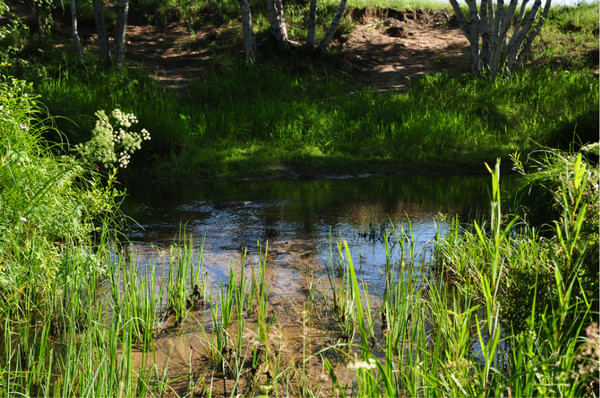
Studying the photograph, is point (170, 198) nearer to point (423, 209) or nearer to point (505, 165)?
point (423, 209)

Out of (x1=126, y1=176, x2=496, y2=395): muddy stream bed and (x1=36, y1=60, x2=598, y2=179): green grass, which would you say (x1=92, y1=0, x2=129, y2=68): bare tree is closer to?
(x1=36, y1=60, x2=598, y2=179): green grass

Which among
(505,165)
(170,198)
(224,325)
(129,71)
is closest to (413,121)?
(505,165)

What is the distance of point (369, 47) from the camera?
70.0ft

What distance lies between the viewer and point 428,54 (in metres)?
21.2

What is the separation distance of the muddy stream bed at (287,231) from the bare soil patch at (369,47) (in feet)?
23.6

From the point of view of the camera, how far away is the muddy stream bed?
4.27 m

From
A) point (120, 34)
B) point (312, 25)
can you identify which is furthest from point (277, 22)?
point (120, 34)

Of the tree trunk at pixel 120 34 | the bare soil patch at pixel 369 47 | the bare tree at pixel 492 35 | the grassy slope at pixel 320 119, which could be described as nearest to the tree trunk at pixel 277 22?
the bare soil patch at pixel 369 47

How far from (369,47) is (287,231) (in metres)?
15.0

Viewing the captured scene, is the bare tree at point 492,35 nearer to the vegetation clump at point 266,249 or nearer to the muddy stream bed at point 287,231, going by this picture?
the vegetation clump at point 266,249

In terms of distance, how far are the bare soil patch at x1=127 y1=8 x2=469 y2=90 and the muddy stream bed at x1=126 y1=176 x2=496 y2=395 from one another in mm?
7182

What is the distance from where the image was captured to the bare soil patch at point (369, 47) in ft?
61.3

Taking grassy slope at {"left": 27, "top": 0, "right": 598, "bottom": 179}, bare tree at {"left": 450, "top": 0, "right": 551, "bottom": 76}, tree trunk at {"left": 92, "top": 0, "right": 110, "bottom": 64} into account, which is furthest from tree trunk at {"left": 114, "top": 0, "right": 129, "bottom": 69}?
bare tree at {"left": 450, "top": 0, "right": 551, "bottom": 76}

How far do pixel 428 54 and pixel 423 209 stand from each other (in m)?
13.5
